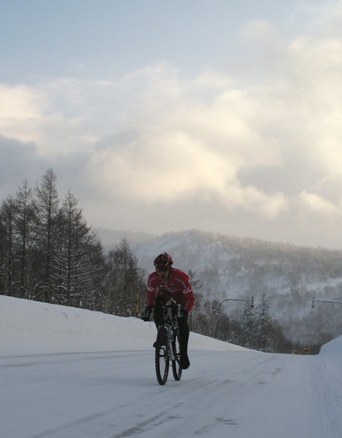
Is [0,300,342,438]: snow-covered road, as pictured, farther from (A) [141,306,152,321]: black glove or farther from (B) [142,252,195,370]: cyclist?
(A) [141,306,152,321]: black glove

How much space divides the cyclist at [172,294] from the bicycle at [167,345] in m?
0.09

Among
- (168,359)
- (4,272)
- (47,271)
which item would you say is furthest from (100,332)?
(4,272)

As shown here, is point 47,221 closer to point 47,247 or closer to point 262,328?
point 47,247

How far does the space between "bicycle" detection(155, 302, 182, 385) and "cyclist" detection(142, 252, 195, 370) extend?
3.5 inches

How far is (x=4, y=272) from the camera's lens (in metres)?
46.1

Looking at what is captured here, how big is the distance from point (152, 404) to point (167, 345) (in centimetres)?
216

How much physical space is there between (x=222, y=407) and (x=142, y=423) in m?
1.44

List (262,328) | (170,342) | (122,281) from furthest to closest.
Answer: (262,328), (122,281), (170,342)

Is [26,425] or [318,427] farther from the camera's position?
[318,427]

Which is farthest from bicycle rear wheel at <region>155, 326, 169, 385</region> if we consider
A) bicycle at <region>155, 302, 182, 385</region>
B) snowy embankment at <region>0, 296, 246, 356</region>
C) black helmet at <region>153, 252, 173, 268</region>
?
snowy embankment at <region>0, 296, 246, 356</region>

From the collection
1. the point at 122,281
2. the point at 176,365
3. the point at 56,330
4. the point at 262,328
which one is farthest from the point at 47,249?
the point at 262,328

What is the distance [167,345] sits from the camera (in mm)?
7719

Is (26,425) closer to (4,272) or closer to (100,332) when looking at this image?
(100,332)

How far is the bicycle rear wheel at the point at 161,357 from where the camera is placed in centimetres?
724
